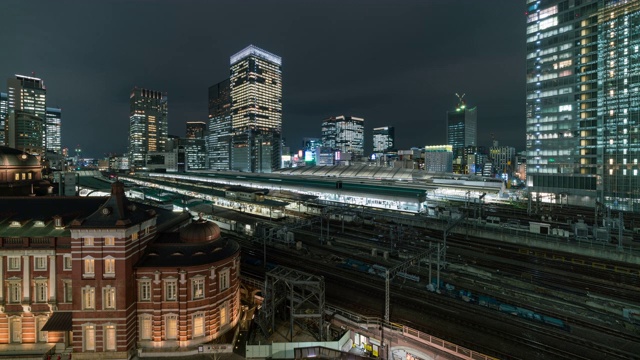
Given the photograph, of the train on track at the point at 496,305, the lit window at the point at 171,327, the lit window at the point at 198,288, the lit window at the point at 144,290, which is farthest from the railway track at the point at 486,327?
the lit window at the point at 144,290

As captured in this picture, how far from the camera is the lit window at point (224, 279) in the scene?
3297 cm

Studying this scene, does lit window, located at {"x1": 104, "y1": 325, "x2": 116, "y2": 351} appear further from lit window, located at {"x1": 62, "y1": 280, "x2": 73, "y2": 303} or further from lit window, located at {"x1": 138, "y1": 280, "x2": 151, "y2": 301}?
lit window, located at {"x1": 62, "y1": 280, "x2": 73, "y2": 303}

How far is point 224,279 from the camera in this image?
33.4 metres

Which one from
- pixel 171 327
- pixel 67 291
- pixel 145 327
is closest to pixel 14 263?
pixel 67 291

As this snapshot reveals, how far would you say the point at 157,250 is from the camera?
107 ft

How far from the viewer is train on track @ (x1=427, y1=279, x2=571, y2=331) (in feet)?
109

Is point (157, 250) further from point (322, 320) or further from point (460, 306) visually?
point (460, 306)

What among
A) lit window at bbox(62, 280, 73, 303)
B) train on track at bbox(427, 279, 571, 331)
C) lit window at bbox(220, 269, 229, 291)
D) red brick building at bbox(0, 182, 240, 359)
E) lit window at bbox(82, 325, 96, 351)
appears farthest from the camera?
A: train on track at bbox(427, 279, 571, 331)

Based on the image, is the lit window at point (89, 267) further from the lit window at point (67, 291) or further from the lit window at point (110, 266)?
the lit window at point (67, 291)

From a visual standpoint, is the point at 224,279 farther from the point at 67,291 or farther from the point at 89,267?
the point at 67,291

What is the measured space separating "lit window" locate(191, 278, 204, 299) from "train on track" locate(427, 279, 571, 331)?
94.5ft

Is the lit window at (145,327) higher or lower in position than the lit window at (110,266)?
lower

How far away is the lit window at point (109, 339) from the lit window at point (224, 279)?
10.7 metres

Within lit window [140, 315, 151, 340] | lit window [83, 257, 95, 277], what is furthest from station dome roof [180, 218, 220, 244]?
lit window [140, 315, 151, 340]
